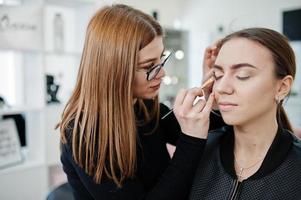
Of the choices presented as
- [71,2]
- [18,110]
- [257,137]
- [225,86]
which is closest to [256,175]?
[257,137]

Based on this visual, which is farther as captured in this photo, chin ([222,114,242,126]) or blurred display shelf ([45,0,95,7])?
blurred display shelf ([45,0,95,7])

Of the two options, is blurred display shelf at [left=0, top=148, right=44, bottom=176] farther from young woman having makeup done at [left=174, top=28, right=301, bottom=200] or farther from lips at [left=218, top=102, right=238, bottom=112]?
lips at [left=218, top=102, right=238, bottom=112]

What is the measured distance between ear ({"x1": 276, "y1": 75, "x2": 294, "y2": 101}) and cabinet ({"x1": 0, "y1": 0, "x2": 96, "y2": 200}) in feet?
5.46

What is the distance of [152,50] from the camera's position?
3.12 feet

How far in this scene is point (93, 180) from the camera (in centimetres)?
88

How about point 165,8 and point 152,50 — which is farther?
point 165,8

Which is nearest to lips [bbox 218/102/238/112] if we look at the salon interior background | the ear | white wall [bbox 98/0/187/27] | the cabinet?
the ear

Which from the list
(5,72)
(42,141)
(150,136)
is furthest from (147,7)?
(150,136)

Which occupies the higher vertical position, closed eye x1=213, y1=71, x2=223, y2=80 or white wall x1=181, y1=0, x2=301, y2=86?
white wall x1=181, y1=0, x2=301, y2=86

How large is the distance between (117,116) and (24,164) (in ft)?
5.07

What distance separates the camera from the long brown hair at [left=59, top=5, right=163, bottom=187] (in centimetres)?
88

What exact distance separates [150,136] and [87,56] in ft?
1.05

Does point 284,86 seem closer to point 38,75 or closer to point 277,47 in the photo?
point 277,47

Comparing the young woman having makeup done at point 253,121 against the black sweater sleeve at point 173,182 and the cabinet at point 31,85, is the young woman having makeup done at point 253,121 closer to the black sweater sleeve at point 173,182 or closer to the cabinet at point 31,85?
the black sweater sleeve at point 173,182
